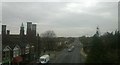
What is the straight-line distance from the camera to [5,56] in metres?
26.3

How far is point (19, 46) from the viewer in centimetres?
3259

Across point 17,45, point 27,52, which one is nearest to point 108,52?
point 17,45

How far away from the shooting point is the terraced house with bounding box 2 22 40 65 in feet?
90.7

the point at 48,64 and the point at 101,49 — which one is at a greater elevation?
the point at 101,49

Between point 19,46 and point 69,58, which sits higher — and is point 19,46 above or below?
above

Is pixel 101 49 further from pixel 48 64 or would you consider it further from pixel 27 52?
pixel 27 52

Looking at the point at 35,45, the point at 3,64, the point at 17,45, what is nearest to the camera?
the point at 3,64

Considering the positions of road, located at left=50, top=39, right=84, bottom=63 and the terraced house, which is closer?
the terraced house

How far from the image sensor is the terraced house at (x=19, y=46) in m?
27.6

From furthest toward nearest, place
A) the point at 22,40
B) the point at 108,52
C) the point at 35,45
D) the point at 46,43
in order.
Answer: the point at 46,43, the point at 35,45, the point at 22,40, the point at 108,52

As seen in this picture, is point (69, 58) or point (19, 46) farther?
point (69, 58)

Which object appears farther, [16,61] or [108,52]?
[16,61]

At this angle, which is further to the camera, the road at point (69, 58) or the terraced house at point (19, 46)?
the road at point (69, 58)

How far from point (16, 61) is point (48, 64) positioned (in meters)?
6.00
